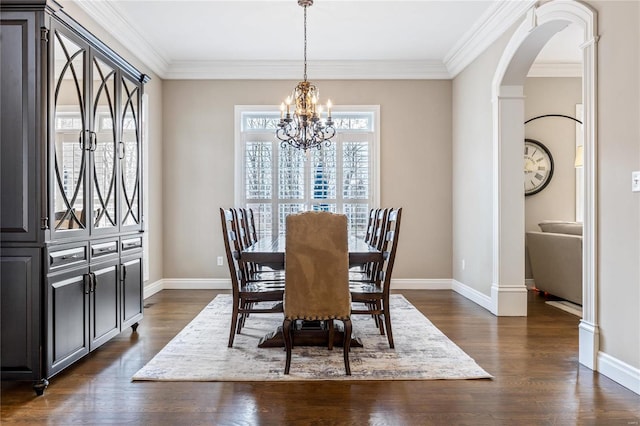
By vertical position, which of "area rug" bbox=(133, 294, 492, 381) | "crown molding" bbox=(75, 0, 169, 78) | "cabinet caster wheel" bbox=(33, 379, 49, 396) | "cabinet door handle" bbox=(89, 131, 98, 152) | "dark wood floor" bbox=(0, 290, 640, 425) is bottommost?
"dark wood floor" bbox=(0, 290, 640, 425)

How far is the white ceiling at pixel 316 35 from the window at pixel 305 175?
2.16ft

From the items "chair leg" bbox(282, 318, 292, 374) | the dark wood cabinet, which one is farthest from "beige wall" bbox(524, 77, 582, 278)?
the dark wood cabinet

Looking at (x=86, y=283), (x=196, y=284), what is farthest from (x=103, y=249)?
(x=196, y=284)

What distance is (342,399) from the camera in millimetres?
2316

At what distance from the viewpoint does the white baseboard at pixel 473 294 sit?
14.6 feet

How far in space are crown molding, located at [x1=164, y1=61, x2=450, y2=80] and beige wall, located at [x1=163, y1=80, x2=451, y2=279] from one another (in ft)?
0.29

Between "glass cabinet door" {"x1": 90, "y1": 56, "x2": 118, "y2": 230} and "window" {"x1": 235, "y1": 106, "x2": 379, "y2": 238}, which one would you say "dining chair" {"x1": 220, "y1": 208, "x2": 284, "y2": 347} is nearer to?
"glass cabinet door" {"x1": 90, "y1": 56, "x2": 118, "y2": 230}

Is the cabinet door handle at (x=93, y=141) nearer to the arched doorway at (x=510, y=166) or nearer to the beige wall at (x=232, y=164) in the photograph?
→ the beige wall at (x=232, y=164)

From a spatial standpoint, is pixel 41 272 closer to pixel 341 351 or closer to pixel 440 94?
pixel 341 351

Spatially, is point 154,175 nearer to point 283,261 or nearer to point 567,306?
point 283,261

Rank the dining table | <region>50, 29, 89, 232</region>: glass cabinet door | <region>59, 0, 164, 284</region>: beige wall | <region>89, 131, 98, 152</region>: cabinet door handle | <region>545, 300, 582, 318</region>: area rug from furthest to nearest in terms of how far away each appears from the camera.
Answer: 1. <region>59, 0, 164, 284</region>: beige wall
2. <region>545, 300, 582, 318</region>: area rug
3. the dining table
4. <region>89, 131, 98, 152</region>: cabinet door handle
5. <region>50, 29, 89, 232</region>: glass cabinet door

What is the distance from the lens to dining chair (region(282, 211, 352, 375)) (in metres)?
2.57

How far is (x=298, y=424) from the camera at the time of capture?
6.73ft

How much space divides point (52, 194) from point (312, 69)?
3824 millimetres
